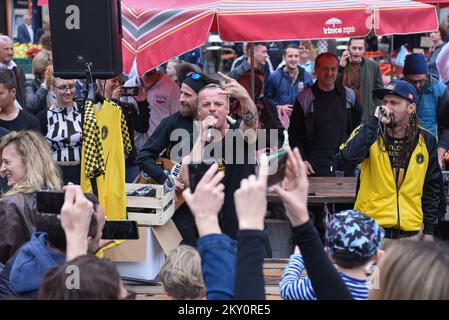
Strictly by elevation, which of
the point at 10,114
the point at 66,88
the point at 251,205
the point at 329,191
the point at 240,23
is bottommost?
the point at 329,191

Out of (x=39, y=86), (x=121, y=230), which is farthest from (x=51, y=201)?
(x=39, y=86)

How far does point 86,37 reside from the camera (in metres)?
5.39

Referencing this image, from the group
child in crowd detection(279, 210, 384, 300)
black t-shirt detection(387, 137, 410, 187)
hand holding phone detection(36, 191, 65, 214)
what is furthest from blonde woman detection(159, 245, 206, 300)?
black t-shirt detection(387, 137, 410, 187)

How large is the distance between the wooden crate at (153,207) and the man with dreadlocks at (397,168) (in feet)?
4.28

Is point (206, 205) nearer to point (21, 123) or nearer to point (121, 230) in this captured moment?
point (121, 230)

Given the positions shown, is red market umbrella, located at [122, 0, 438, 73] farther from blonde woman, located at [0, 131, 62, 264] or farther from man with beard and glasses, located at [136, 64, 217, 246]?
blonde woman, located at [0, 131, 62, 264]

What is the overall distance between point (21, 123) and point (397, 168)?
122 inches

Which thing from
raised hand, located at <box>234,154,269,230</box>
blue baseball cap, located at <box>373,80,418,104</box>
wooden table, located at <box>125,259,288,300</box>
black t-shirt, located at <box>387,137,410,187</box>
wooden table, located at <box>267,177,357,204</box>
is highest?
blue baseball cap, located at <box>373,80,418,104</box>

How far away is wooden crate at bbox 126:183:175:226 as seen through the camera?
5352 mm

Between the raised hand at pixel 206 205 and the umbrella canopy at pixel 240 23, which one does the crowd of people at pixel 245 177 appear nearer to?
the raised hand at pixel 206 205

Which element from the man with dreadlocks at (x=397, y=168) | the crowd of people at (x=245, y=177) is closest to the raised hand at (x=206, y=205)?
the crowd of people at (x=245, y=177)

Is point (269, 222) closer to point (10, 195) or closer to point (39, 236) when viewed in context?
point (10, 195)

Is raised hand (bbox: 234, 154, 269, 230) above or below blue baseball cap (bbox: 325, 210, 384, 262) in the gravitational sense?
above

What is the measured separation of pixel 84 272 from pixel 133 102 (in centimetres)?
476
